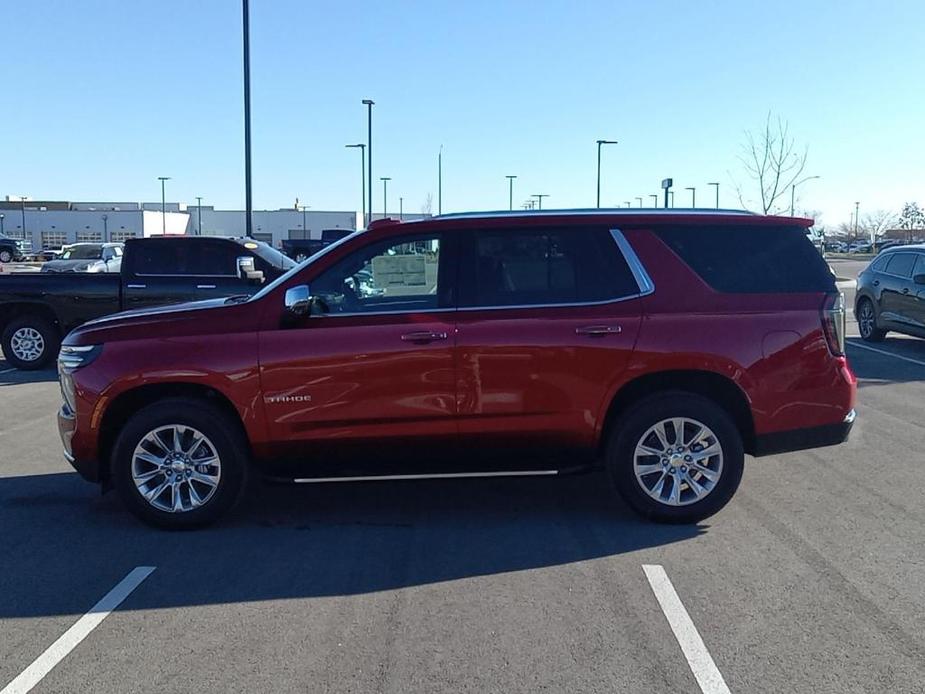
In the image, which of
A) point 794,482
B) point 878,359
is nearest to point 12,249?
point 878,359

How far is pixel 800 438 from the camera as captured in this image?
5824 millimetres

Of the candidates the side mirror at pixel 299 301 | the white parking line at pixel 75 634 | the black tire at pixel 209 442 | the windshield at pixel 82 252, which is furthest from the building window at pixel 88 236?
the white parking line at pixel 75 634

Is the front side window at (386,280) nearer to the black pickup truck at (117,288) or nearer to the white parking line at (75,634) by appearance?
the white parking line at (75,634)

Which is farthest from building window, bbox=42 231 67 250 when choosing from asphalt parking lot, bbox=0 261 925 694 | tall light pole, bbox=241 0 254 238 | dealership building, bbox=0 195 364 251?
asphalt parking lot, bbox=0 261 925 694

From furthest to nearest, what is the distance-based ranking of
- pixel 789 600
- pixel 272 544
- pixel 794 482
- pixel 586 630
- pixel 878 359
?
pixel 878 359
pixel 794 482
pixel 272 544
pixel 789 600
pixel 586 630

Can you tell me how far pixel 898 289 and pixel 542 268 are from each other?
36.0 ft

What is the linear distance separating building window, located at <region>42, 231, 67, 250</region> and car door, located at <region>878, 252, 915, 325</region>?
82145mm

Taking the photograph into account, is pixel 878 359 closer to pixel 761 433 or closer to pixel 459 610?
pixel 761 433

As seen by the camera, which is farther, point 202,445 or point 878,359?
point 878,359

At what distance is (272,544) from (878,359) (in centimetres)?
1086

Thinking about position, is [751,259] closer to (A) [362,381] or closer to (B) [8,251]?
(A) [362,381]

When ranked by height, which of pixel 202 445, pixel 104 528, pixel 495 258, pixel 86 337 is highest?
pixel 495 258

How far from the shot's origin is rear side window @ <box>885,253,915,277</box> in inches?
573

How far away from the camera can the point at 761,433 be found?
228 inches
